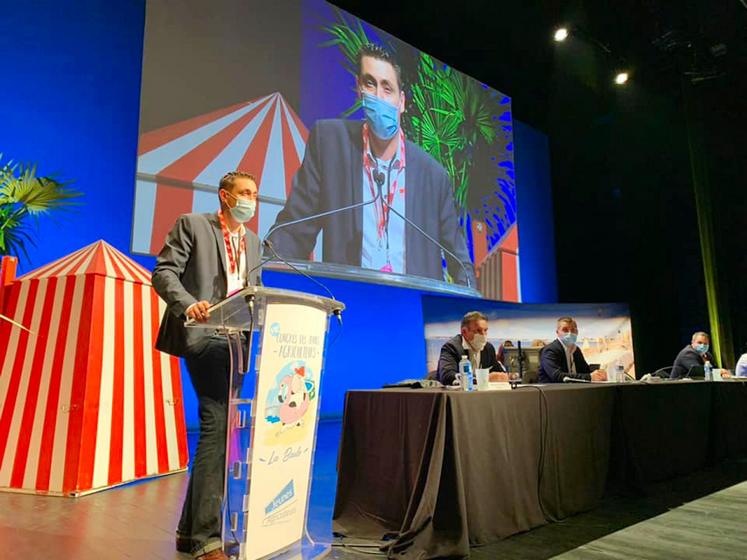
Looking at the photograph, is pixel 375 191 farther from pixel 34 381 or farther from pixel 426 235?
pixel 34 381

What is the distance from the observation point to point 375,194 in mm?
5555

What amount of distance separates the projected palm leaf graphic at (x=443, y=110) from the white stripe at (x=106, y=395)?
10.7 ft

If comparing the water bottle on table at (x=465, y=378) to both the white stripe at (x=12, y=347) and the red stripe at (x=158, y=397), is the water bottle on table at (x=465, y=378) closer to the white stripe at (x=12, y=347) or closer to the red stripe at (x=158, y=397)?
the red stripe at (x=158, y=397)

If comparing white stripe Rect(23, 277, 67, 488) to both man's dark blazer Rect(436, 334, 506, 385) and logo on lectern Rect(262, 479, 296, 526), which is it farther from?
man's dark blazer Rect(436, 334, 506, 385)

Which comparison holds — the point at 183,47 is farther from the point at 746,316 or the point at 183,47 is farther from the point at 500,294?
the point at 746,316

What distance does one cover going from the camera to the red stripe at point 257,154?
4719 mm

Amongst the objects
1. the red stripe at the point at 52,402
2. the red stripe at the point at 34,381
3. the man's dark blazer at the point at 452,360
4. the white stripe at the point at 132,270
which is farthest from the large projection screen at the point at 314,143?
the man's dark blazer at the point at 452,360

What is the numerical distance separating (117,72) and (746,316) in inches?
327

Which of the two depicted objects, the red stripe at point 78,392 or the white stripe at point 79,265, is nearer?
the red stripe at point 78,392

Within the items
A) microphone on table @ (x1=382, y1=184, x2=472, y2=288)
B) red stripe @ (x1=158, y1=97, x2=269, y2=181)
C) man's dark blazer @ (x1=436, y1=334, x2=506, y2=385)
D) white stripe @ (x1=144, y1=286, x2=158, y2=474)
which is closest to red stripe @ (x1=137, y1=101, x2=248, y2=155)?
red stripe @ (x1=158, y1=97, x2=269, y2=181)

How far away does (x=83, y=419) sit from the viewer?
288 cm

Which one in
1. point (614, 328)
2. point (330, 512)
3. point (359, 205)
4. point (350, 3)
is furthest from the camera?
point (614, 328)

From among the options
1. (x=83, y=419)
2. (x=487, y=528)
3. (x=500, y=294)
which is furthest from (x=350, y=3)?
(x=487, y=528)

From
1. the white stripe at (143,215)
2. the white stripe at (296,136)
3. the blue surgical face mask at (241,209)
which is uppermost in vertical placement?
the white stripe at (296,136)
